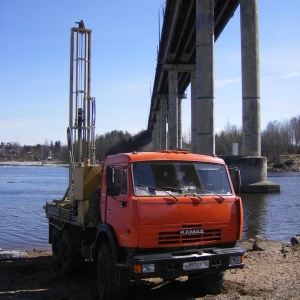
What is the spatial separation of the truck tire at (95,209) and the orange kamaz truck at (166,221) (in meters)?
0.14

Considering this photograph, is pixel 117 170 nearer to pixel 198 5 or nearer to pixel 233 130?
pixel 198 5

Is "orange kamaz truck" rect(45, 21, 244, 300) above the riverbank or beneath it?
above

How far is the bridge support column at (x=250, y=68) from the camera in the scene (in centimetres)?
3366

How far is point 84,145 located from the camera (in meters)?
11.6

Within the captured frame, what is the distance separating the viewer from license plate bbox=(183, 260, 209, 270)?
6406mm

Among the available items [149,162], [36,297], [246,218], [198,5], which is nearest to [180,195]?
[149,162]

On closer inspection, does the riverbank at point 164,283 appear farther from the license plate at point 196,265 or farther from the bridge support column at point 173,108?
the bridge support column at point 173,108

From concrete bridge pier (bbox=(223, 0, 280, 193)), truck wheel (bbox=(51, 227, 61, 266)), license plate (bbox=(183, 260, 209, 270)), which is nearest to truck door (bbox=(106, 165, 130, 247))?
license plate (bbox=(183, 260, 209, 270))

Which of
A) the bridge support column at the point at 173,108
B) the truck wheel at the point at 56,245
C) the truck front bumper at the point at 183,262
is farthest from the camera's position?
the bridge support column at the point at 173,108

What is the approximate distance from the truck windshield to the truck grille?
1.86 ft

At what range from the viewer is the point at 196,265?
648 centimetres

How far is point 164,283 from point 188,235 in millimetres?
2030

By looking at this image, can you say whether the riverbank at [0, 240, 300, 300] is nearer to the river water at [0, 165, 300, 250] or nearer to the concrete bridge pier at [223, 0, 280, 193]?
the river water at [0, 165, 300, 250]

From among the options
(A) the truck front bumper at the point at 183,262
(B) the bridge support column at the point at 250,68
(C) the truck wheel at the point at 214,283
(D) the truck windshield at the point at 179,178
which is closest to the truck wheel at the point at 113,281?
(A) the truck front bumper at the point at 183,262
